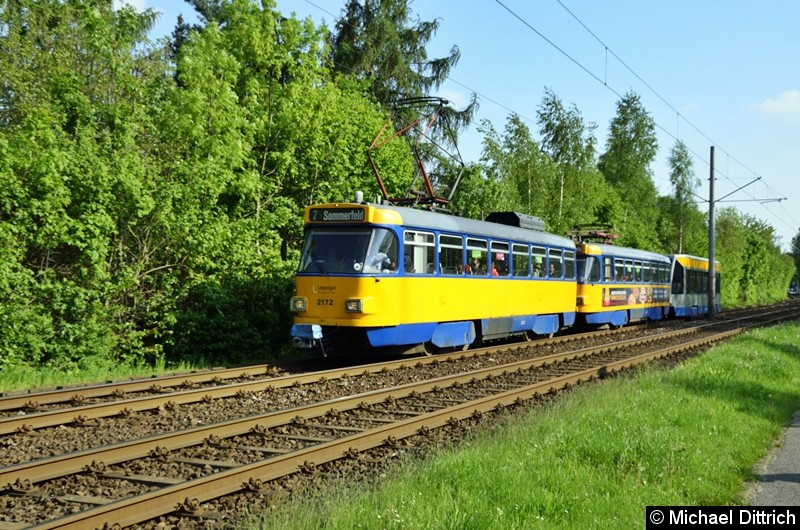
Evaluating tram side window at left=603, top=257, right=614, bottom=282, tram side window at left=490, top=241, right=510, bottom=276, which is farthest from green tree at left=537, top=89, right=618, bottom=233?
tram side window at left=490, top=241, right=510, bottom=276

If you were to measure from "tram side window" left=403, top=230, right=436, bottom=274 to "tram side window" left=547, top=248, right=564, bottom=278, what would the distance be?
6980 mm

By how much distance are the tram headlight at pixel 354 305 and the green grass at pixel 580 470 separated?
432 centimetres

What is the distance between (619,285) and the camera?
91.1ft

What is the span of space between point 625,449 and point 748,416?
3.54 meters

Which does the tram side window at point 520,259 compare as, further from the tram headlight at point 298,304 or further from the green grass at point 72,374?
the green grass at point 72,374

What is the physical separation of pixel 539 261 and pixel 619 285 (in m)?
8.35

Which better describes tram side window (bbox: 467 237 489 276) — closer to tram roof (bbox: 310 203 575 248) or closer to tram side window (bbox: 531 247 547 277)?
tram roof (bbox: 310 203 575 248)

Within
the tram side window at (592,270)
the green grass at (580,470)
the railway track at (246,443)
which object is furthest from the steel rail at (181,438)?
the tram side window at (592,270)

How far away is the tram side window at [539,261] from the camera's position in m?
20.3

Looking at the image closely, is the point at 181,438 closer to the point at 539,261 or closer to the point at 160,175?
the point at 160,175

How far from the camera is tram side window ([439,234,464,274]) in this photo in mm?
15648

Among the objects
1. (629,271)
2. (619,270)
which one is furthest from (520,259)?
(629,271)

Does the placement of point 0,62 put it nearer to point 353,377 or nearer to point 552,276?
point 353,377

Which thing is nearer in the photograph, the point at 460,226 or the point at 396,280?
the point at 396,280
